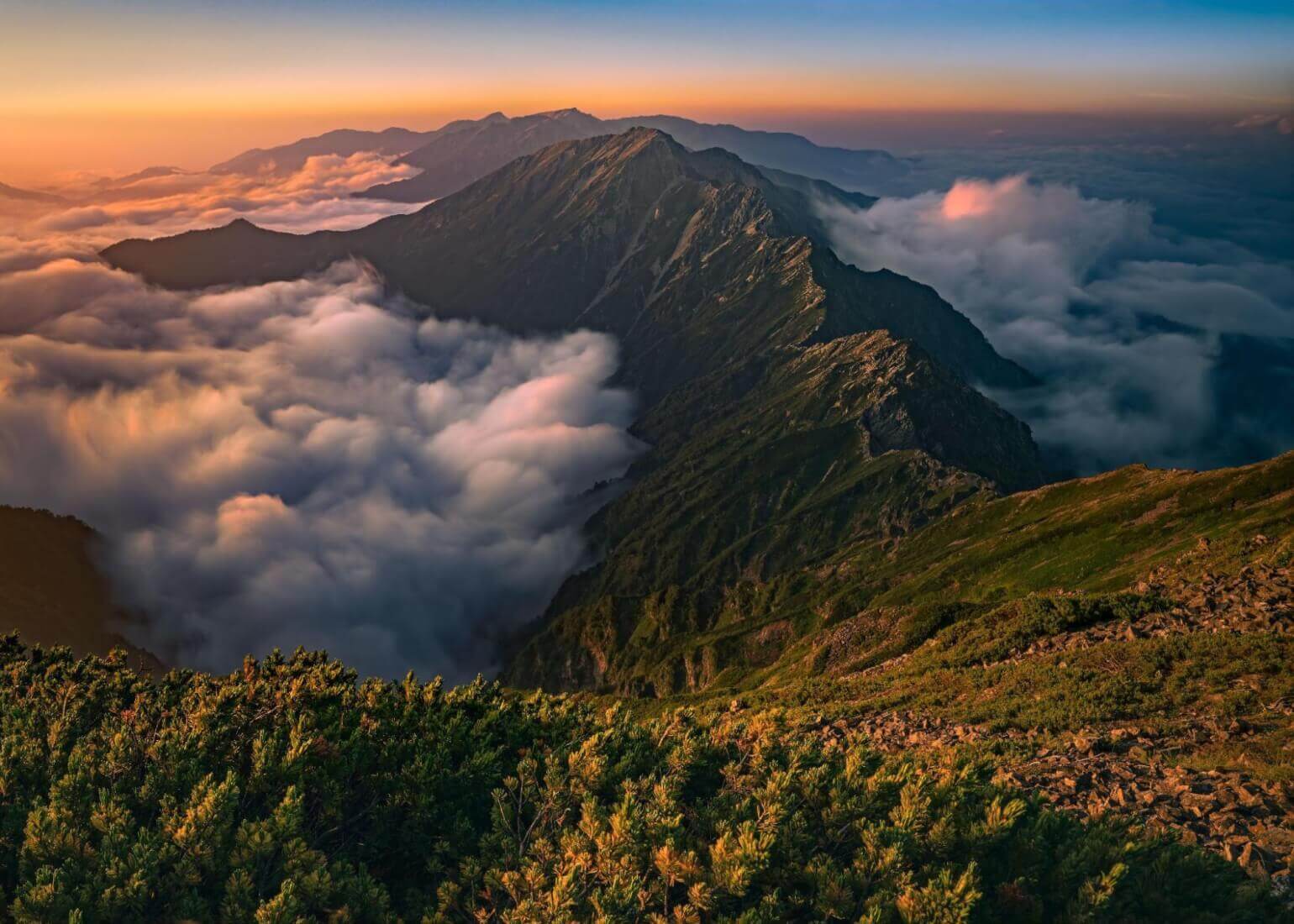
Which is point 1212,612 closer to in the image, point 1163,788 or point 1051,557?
point 1163,788

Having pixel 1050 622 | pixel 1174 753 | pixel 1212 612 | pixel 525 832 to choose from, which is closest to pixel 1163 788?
pixel 1174 753

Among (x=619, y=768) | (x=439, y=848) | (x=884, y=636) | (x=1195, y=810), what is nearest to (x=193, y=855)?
(x=439, y=848)

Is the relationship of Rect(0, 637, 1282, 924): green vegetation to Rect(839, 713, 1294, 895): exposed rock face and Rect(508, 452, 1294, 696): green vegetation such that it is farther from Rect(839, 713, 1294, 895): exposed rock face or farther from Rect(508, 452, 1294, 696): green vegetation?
Rect(508, 452, 1294, 696): green vegetation

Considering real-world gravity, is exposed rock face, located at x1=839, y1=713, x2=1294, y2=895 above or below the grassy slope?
above

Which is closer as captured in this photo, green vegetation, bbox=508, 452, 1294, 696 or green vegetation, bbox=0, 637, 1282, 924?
green vegetation, bbox=0, 637, 1282, 924

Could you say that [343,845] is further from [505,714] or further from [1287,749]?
[1287,749]

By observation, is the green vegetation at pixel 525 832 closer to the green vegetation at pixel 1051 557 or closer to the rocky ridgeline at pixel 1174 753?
the rocky ridgeline at pixel 1174 753

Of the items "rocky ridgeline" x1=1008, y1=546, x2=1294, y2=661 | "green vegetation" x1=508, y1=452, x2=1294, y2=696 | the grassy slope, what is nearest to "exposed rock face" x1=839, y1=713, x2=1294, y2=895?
the grassy slope

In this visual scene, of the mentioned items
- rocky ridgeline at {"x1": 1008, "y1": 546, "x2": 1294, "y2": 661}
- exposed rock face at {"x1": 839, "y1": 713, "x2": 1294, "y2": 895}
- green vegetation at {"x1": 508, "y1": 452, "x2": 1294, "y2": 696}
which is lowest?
green vegetation at {"x1": 508, "y1": 452, "x2": 1294, "y2": 696}
